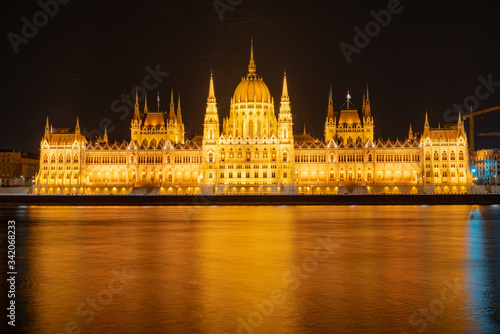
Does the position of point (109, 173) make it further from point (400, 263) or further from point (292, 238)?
point (400, 263)

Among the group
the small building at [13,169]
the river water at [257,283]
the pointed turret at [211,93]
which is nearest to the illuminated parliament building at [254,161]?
the pointed turret at [211,93]

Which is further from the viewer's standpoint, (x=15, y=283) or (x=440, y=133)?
(x=440, y=133)

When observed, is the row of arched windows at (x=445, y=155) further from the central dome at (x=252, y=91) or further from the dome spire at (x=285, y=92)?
the central dome at (x=252, y=91)

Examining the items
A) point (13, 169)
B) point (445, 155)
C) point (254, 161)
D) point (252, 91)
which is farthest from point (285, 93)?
point (13, 169)

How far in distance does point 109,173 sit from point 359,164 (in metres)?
48.9

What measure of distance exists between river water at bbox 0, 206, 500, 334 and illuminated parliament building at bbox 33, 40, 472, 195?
248 feet

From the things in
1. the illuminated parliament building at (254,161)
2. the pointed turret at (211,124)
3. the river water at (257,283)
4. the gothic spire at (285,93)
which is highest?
the gothic spire at (285,93)

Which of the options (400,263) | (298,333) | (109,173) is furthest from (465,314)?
(109,173)

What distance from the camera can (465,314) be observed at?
17.3 meters

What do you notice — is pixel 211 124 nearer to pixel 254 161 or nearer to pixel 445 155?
pixel 254 161

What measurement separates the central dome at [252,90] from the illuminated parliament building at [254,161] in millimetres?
203

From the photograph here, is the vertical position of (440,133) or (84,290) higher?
(440,133)

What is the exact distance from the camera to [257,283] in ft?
72.2

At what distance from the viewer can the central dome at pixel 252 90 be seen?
125 m
